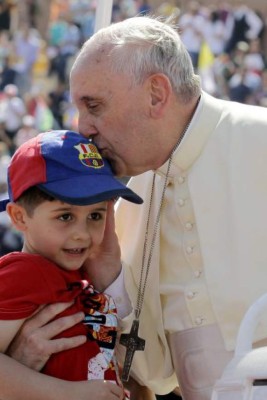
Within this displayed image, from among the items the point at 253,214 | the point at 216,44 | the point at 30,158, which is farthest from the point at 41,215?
the point at 216,44

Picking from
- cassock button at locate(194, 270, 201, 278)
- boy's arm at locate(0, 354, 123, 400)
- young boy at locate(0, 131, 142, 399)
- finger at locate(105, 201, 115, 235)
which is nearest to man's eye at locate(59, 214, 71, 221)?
young boy at locate(0, 131, 142, 399)

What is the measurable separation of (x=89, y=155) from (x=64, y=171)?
0.31ft

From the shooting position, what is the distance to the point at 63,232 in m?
2.39

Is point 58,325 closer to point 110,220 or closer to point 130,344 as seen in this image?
point 130,344

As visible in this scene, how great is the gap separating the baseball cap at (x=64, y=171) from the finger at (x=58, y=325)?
0.28 meters

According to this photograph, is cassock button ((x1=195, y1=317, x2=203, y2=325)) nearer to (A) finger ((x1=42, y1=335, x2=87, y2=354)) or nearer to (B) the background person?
(B) the background person

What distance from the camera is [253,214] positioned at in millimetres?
2654

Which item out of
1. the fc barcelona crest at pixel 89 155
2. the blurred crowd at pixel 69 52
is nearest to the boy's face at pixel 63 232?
the fc barcelona crest at pixel 89 155

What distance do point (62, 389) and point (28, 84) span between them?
13.6 metres

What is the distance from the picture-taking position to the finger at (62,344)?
234cm

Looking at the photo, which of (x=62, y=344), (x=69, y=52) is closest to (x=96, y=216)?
(x=62, y=344)

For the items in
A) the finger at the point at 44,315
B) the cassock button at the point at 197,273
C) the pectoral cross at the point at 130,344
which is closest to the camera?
the finger at the point at 44,315

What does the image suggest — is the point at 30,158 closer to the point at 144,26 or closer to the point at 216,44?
the point at 144,26

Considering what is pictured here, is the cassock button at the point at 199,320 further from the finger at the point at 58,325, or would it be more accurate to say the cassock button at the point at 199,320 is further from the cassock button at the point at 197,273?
the finger at the point at 58,325
